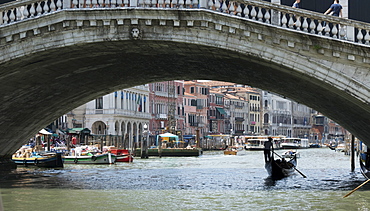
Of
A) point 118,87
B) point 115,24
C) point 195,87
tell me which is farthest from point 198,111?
point 115,24

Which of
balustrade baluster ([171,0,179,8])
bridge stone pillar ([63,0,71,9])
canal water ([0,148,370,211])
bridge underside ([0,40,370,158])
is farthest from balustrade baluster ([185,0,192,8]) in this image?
canal water ([0,148,370,211])

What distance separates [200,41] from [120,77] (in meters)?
7.15

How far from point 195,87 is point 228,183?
64.1 meters

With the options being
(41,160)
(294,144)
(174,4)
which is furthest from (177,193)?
(294,144)

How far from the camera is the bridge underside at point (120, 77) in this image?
14922mm

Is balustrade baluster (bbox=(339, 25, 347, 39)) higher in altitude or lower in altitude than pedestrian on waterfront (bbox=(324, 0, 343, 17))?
lower

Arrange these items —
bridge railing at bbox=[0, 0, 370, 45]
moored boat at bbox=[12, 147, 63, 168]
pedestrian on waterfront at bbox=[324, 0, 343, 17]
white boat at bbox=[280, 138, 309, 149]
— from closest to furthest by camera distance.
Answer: bridge railing at bbox=[0, 0, 370, 45], pedestrian on waterfront at bbox=[324, 0, 343, 17], moored boat at bbox=[12, 147, 63, 168], white boat at bbox=[280, 138, 309, 149]

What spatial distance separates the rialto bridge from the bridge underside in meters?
0.06

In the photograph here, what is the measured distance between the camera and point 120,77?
20641 millimetres

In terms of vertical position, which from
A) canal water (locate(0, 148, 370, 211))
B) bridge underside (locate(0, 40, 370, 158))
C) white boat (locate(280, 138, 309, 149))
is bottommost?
canal water (locate(0, 148, 370, 211))

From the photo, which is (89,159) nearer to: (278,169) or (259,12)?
(278,169)

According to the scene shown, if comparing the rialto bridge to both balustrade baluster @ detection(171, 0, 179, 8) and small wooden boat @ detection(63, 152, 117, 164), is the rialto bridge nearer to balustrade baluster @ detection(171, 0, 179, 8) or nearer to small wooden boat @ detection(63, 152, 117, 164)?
balustrade baluster @ detection(171, 0, 179, 8)

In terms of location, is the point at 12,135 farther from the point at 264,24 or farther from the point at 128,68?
the point at 264,24

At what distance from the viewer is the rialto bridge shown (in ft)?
43.7
